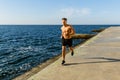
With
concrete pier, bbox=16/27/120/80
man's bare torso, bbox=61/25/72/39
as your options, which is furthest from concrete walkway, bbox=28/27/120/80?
man's bare torso, bbox=61/25/72/39

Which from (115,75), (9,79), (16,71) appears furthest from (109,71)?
(16,71)

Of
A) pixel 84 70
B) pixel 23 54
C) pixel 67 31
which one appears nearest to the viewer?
pixel 84 70

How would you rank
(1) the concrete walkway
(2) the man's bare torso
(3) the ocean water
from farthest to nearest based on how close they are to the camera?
1. (3) the ocean water
2. (2) the man's bare torso
3. (1) the concrete walkway

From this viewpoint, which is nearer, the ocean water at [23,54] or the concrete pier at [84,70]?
the concrete pier at [84,70]

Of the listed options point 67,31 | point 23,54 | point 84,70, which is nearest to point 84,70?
point 84,70

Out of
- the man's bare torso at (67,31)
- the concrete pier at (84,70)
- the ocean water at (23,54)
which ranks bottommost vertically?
the ocean water at (23,54)

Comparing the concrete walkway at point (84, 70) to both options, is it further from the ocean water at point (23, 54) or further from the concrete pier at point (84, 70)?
the ocean water at point (23, 54)

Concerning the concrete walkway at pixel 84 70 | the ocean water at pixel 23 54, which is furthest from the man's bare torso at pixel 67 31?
the ocean water at pixel 23 54

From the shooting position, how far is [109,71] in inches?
311

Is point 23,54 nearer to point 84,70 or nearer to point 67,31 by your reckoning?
point 67,31

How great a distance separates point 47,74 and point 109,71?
2066 mm

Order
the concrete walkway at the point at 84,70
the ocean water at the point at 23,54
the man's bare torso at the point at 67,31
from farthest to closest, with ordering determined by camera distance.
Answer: the ocean water at the point at 23,54 < the man's bare torso at the point at 67,31 < the concrete walkway at the point at 84,70

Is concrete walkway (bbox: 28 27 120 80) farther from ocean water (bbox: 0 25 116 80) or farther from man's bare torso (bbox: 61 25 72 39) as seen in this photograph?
ocean water (bbox: 0 25 116 80)

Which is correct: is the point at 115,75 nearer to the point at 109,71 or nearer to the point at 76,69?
the point at 109,71
